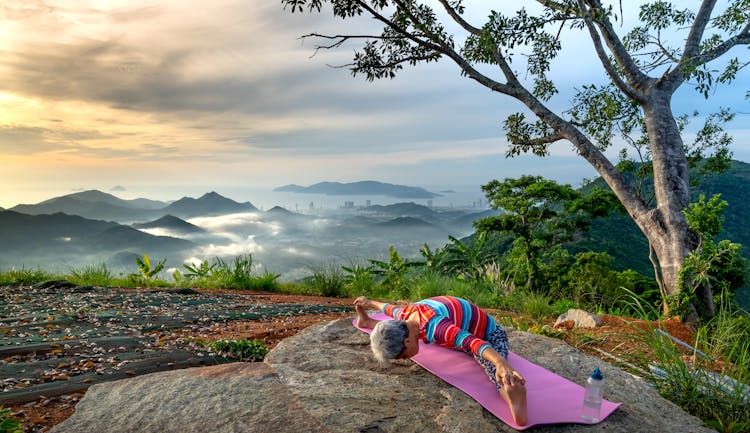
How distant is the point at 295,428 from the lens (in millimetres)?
2836

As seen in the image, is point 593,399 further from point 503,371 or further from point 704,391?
point 704,391

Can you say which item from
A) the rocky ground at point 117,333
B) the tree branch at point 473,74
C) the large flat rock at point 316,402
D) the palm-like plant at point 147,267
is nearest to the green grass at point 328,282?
the rocky ground at point 117,333

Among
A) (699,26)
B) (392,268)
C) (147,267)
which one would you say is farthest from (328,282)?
(699,26)

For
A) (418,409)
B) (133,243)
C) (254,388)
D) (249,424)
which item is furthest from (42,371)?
(133,243)

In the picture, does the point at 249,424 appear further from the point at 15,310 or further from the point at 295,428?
the point at 15,310

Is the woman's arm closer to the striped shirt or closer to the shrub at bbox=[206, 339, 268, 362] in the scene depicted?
the striped shirt

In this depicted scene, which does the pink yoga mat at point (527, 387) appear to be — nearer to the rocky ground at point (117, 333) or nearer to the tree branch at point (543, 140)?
the rocky ground at point (117, 333)

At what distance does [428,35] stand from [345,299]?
5123 millimetres

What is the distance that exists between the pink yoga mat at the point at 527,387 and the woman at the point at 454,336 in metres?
0.08

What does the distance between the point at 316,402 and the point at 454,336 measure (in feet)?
3.53

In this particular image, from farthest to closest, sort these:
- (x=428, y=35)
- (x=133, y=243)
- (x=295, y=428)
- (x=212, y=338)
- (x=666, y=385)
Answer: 1. (x=133, y=243)
2. (x=428, y=35)
3. (x=212, y=338)
4. (x=666, y=385)
5. (x=295, y=428)

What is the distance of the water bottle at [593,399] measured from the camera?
311 centimetres

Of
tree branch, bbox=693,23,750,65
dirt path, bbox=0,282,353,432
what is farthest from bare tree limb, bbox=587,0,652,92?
dirt path, bbox=0,282,353,432

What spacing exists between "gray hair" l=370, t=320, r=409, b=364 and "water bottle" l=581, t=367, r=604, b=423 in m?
1.19
